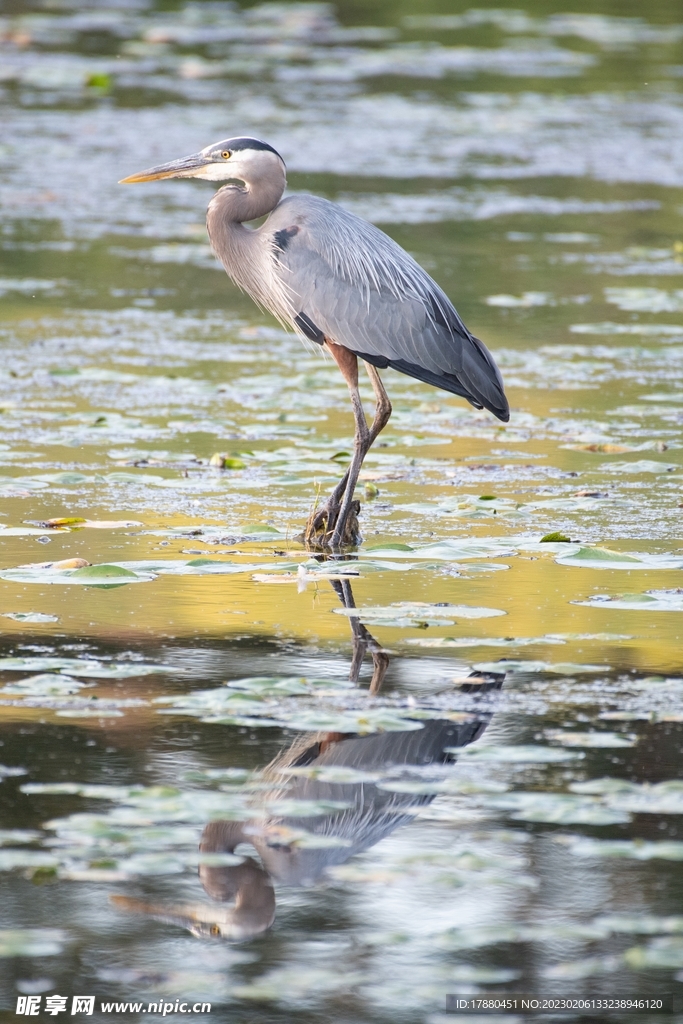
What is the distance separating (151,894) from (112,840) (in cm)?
19

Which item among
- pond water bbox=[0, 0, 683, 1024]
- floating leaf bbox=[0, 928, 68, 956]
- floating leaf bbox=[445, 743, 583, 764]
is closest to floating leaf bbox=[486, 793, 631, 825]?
pond water bbox=[0, 0, 683, 1024]

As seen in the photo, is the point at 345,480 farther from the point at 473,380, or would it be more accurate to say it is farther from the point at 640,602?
the point at 640,602

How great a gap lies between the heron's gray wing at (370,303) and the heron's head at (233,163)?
0.16m

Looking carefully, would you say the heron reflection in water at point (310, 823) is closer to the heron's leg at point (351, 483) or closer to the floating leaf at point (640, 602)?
the floating leaf at point (640, 602)

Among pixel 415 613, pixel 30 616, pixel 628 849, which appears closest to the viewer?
pixel 628 849

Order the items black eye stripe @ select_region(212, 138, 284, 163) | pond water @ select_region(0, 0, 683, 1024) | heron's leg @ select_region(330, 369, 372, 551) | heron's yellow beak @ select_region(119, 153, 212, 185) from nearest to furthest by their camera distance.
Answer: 1. pond water @ select_region(0, 0, 683, 1024)
2. heron's leg @ select_region(330, 369, 372, 551)
3. black eye stripe @ select_region(212, 138, 284, 163)
4. heron's yellow beak @ select_region(119, 153, 212, 185)

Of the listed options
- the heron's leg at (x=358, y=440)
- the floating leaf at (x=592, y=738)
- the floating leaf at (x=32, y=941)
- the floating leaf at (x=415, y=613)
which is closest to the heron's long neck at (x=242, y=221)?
the heron's leg at (x=358, y=440)

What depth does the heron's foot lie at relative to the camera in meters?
6.17

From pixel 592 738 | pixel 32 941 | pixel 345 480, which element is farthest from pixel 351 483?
pixel 32 941

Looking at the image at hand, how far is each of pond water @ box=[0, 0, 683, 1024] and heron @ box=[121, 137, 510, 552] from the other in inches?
19.7

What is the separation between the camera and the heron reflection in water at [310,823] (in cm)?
360

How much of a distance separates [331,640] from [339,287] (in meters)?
1.78

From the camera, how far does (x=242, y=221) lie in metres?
6.66

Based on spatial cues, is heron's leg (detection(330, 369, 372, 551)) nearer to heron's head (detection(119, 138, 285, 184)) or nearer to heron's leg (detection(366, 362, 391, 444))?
heron's leg (detection(366, 362, 391, 444))
